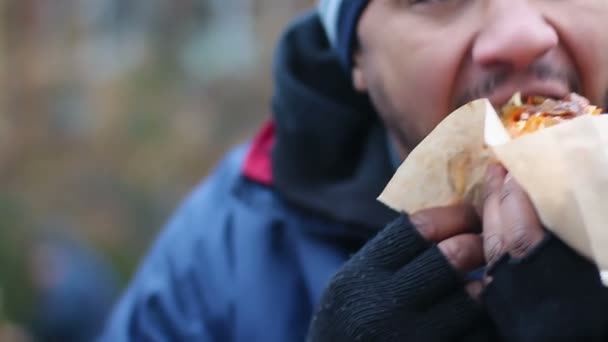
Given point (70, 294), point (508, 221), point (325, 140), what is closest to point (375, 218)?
point (325, 140)

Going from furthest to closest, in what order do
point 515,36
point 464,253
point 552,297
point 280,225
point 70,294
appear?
point 70,294, point 280,225, point 515,36, point 464,253, point 552,297

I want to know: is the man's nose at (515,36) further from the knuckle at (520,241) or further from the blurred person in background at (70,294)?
the blurred person in background at (70,294)

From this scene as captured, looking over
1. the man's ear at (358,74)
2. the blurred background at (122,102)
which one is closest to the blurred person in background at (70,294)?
the blurred background at (122,102)

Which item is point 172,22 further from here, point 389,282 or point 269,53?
point 389,282

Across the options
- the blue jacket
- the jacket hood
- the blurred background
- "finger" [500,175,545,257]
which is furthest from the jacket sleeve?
the blurred background

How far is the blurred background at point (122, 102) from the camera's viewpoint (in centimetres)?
572

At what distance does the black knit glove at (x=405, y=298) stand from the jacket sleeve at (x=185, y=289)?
32.3 inches

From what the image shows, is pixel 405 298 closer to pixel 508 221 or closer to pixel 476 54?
pixel 508 221

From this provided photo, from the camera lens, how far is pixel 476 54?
4.61 ft

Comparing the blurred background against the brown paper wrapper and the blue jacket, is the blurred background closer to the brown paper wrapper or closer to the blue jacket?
the blue jacket

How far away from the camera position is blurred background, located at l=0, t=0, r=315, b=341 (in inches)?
225

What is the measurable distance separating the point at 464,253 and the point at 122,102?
4989 millimetres

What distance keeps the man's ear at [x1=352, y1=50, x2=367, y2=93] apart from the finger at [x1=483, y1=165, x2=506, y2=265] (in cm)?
77

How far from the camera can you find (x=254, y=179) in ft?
6.76
